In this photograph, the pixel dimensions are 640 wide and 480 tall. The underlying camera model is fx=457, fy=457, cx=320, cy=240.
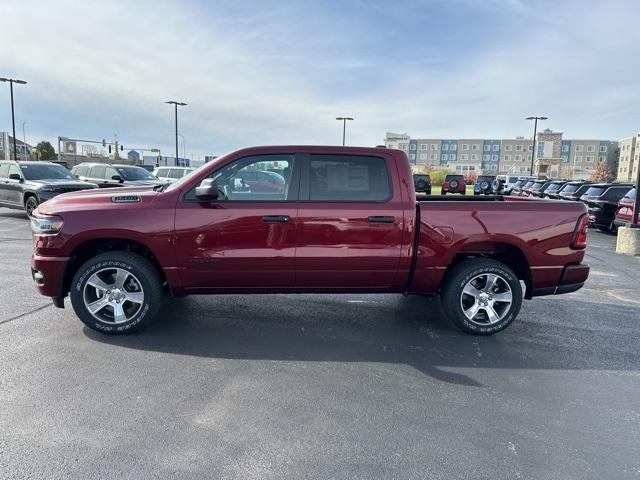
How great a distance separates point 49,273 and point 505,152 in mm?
122552

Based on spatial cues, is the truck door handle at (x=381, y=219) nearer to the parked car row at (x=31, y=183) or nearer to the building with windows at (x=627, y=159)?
the parked car row at (x=31, y=183)

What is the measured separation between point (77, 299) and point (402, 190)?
3374mm

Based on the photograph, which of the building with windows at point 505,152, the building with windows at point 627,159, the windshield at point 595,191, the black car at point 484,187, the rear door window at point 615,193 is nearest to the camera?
the rear door window at point 615,193

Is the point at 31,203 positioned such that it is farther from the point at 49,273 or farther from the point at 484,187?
the point at 484,187

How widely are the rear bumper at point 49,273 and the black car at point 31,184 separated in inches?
374

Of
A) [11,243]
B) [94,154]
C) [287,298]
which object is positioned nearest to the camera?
[287,298]

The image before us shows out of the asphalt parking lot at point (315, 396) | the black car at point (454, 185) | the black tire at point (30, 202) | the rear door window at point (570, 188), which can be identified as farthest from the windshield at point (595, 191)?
the black car at point (454, 185)

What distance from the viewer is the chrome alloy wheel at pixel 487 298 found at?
4.77 meters

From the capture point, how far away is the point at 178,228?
14.4 feet

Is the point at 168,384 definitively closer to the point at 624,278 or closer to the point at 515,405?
the point at 515,405

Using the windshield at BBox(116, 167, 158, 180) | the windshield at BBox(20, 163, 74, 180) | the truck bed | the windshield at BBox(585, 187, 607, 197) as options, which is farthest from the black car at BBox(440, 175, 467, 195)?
the truck bed

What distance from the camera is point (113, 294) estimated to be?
452 cm

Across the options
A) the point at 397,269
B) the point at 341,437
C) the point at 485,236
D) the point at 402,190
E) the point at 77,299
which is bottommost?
the point at 341,437

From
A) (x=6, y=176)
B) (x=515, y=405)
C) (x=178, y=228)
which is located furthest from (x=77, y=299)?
(x=6, y=176)
